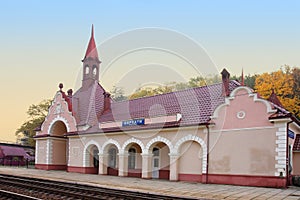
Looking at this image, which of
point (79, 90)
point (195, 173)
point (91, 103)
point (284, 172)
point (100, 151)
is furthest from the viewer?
point (79, 90)

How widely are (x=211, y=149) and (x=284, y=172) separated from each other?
14.0 feet

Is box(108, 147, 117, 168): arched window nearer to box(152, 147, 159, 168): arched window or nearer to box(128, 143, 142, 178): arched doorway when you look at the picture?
box(128, 143, 142, 178): arched doorway

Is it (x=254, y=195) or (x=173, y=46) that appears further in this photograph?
(x=173, y=46)

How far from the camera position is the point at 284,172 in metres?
16.0

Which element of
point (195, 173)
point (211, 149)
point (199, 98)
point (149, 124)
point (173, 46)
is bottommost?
point (195, 173)

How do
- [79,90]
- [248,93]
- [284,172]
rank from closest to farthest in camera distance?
[284,172]
[248,93]
[79,90]

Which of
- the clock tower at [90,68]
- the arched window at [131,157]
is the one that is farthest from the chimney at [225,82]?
the clock tower at [90,68]

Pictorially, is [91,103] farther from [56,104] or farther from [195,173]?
[195,173]

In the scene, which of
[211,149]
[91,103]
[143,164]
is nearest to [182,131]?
[211,149]

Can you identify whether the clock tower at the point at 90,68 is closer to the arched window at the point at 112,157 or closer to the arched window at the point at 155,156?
the arched window at the point at 112,157

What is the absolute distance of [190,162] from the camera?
19828mm

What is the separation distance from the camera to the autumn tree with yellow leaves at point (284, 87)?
39019 millimetres

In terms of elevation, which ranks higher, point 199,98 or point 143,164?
point 199,98

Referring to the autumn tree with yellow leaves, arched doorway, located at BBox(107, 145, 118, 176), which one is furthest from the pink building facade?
the autumn tree with yellow leaves
